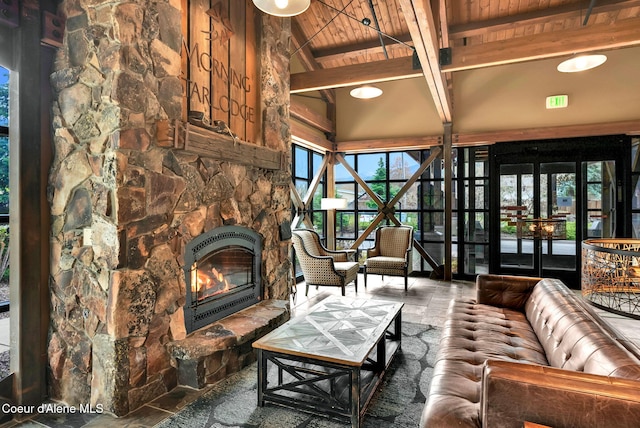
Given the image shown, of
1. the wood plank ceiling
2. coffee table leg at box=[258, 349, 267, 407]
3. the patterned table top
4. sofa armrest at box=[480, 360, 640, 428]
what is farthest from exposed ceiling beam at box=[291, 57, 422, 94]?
sofa armrest at box=[480, 360, 640, 428]

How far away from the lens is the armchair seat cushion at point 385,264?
600 centimetres

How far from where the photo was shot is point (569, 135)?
20.1ft

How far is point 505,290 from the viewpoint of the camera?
11.2ft

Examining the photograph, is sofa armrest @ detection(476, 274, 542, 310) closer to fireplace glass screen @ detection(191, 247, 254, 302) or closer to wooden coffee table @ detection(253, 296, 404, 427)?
wooden coffee table @ detection(253, 296, 404, 427)

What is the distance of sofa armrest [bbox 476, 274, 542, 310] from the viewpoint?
3.35 meters

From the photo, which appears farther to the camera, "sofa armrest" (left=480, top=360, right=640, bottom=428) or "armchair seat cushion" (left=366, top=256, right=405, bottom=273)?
"armchair seat cushion" (left=366, top=256, right=405, bottom=273)

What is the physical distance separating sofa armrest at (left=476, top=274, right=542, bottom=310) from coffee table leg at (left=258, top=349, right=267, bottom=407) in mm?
2212

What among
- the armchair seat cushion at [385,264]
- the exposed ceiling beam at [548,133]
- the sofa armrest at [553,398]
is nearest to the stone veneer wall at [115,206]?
the sofa armrest at [553,398]

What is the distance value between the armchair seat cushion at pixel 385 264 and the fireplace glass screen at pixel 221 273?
2.96 metres

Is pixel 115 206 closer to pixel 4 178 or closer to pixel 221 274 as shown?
pixel 4 178

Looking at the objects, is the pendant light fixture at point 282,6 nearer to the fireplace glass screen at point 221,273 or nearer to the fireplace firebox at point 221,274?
the fireplace firebox at point 221,274

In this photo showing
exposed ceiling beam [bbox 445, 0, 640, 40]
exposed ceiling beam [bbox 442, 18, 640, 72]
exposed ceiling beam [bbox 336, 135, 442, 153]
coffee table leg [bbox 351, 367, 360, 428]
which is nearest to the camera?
coffee table leg [bbox 351, 367, 360, 428]

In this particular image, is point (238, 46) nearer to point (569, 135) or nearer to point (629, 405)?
point (629, 405)

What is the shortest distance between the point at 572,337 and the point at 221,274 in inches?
105
